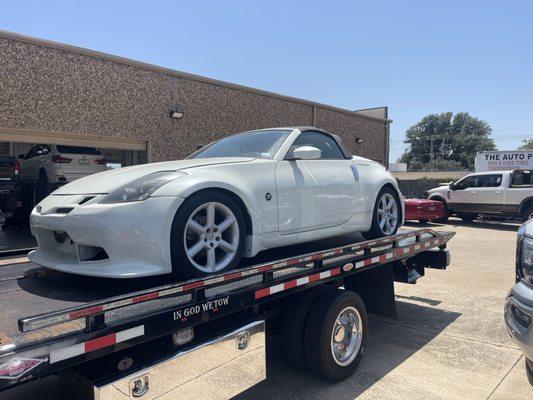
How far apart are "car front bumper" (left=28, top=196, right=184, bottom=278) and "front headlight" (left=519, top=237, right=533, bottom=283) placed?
228 cm

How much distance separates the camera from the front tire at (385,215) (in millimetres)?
5090

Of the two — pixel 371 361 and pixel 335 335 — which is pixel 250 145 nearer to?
pixel 335 335

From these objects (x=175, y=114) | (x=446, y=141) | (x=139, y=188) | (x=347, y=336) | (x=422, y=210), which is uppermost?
(x=446, y=141)

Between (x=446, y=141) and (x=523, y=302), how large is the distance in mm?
109231

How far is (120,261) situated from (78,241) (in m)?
0.32

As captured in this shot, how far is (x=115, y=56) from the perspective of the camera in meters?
11.2

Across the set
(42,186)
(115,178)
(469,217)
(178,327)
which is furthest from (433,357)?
(469,217)

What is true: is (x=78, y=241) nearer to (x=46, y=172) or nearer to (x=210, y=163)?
(x=210, y=163)

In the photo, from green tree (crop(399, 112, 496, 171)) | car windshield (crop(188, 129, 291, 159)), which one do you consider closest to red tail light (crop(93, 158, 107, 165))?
car windshield (crop(188, 129, 291, 159))

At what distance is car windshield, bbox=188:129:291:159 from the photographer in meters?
4.15

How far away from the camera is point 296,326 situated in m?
3.74

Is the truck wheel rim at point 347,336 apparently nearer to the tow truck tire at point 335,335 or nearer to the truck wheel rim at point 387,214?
the tow truck tire at point 335,335

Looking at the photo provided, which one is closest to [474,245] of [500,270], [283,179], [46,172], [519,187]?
[500,270]

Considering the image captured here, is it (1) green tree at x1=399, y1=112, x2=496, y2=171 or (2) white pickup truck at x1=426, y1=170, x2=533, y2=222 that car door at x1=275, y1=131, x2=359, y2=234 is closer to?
(2) white pickup truck at x1=426, y1=170, x2=533, y2=222
